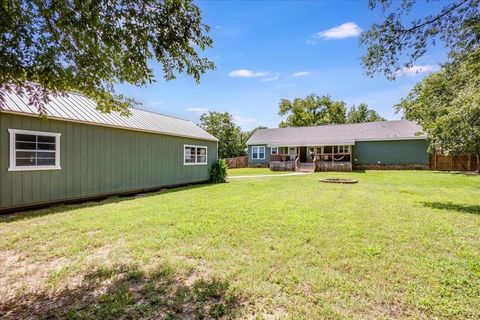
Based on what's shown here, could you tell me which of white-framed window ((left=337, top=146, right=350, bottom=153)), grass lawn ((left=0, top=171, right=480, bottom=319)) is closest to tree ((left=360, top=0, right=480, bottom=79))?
grass lawn ((left=0, top=171, right=480, bottom=319))

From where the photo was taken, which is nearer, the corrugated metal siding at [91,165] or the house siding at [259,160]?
the corrugated metal siding at [91,165]

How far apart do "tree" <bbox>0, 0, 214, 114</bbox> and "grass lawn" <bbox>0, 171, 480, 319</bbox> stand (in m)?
2.56

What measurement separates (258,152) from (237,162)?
2993 millimetres

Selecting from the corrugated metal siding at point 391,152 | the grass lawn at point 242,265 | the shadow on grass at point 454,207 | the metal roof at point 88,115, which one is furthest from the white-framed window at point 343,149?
the grass lawn at point 242,265

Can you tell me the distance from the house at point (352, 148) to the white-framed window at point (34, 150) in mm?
19671

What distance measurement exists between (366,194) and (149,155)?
376 inches

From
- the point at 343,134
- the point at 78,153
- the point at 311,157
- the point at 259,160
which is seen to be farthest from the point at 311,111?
the point at 78,153

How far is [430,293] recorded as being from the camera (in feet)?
9.76

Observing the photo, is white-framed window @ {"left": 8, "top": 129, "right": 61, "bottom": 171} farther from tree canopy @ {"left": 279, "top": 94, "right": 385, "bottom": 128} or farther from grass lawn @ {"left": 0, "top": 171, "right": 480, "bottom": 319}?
tree canopy @ {"left": 279, "top": 94, "right": 385, "bottom": 128}

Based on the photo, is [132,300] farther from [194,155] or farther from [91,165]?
[194,155]

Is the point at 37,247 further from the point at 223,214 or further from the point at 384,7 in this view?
the point at 384,7

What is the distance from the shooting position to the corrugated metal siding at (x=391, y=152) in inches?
906

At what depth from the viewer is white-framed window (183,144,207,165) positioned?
14.1 meters

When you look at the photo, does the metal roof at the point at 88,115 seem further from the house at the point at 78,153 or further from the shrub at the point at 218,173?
the shrub at the point at 218,173
